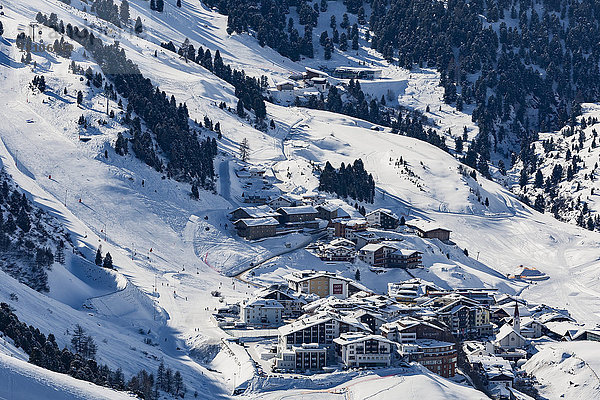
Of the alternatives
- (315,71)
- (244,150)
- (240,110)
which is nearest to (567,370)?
(244,150)

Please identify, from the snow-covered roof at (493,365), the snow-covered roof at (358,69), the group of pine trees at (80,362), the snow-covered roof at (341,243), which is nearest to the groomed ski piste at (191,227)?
the group of pine trees at (80,362)

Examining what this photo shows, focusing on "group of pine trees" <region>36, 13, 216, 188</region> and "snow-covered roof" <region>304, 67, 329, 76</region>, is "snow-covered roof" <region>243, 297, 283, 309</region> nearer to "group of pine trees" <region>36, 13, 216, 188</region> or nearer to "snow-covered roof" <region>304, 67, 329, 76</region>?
"group of pine trees" <region>36, 13, 216, 188</region>

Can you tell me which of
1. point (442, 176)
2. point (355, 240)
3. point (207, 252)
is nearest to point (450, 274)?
point (355, 240)

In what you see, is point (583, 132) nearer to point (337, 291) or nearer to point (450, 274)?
point (450, 274)

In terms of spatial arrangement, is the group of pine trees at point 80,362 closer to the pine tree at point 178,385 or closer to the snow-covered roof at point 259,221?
the pine tree at point 178,385

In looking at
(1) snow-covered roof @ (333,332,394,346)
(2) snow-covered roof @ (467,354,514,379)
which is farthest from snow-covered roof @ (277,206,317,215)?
(1) snow-covered roof @ (333,332,394,346)

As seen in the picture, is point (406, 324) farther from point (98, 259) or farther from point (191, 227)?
point (191, 227)
